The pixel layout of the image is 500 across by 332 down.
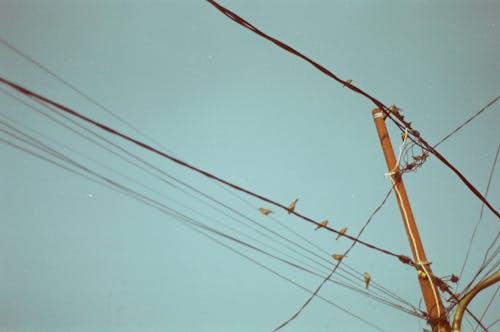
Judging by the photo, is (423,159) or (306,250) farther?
(306,250)

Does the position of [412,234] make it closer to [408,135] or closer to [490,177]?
[408,135]

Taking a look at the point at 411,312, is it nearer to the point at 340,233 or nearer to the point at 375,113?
the point at 340,233

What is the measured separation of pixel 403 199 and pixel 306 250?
109 cm

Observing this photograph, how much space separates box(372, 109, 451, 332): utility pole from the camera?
3307mm

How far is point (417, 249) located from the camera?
11.1 feet

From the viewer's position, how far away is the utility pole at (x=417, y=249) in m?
3.31

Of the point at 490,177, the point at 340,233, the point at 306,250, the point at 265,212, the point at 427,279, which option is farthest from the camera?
the point at 490,177

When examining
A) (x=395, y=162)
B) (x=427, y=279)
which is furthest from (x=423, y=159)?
(x=427, y=279)

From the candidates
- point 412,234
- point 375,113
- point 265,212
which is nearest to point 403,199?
point 412,234

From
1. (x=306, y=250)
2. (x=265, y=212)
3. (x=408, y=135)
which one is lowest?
(x=265, y=212)

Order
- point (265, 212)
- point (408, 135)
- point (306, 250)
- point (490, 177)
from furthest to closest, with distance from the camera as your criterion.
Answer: point (490, 177), point (306, 250), point (408, 135), point (265, 212)

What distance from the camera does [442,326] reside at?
3.35m

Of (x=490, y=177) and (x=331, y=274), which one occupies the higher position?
(x=490, y=177)

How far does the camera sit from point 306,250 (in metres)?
4.00
